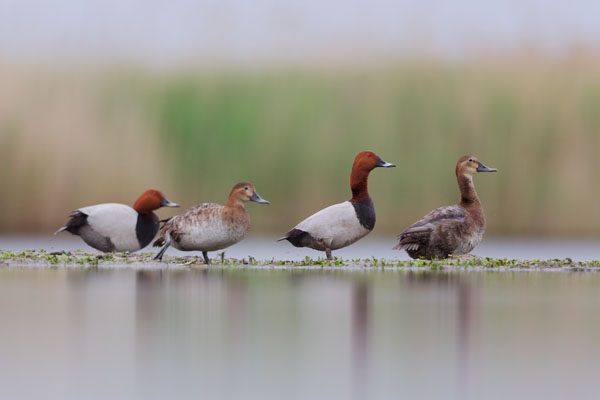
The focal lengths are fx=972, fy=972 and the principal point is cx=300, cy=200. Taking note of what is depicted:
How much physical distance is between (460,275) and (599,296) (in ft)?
6.11

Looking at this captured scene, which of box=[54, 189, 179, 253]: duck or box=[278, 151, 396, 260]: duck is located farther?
box=[54, 189, 179, 253]: duck

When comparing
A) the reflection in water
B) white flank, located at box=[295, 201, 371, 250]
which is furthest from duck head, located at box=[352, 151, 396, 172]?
the reflection in water

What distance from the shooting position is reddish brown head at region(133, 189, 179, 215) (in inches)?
475

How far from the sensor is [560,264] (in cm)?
1138

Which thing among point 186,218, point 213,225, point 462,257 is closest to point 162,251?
point 186,218

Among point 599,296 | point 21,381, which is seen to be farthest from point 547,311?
point 21,381

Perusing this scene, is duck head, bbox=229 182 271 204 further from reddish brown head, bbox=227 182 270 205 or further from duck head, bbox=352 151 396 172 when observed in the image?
duck head, bbox=352 151 396 172

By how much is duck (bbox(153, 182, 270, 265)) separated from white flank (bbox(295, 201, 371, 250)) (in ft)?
2.09

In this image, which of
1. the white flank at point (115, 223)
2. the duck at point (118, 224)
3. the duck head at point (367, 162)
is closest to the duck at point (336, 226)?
the duck head at point (367, 162)

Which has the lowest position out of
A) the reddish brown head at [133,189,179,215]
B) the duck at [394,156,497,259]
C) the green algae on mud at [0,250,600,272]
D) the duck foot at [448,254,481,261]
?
the green algae on mud at [0,250,600,272]

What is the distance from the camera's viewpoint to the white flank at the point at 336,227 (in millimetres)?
10953

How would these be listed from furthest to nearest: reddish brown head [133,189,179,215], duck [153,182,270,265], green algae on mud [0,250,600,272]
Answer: reddish brown head [133,189,179,215], green algae on mud [0,250,600,272], duck [153,182,270,265]

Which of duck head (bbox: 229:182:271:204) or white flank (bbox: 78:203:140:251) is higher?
duck head (bbox: 229:182:271:204)

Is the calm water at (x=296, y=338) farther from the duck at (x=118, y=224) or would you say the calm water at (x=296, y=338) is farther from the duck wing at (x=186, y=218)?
the duck at (x=118, y=224)
